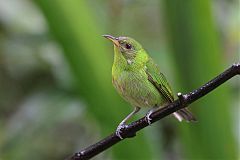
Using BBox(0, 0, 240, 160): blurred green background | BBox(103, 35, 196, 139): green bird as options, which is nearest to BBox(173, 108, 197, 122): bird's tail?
BBox(103, 35, 196, 139): green bird

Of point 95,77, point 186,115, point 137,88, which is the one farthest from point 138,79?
point 95,77

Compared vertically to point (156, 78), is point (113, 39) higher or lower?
higher

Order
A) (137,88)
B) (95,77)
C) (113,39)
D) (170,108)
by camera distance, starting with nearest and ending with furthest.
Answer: (170,108), (113,39), (137,88), (95,77)

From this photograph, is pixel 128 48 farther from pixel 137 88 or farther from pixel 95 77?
pixel 95 77

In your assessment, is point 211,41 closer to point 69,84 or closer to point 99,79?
point 99,79

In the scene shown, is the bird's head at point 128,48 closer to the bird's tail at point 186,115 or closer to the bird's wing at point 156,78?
the bird's wing at point 156,78

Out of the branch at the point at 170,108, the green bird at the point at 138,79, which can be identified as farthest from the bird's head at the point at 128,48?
the branch at the point at 170,108

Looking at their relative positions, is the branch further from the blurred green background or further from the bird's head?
the blurred green background
